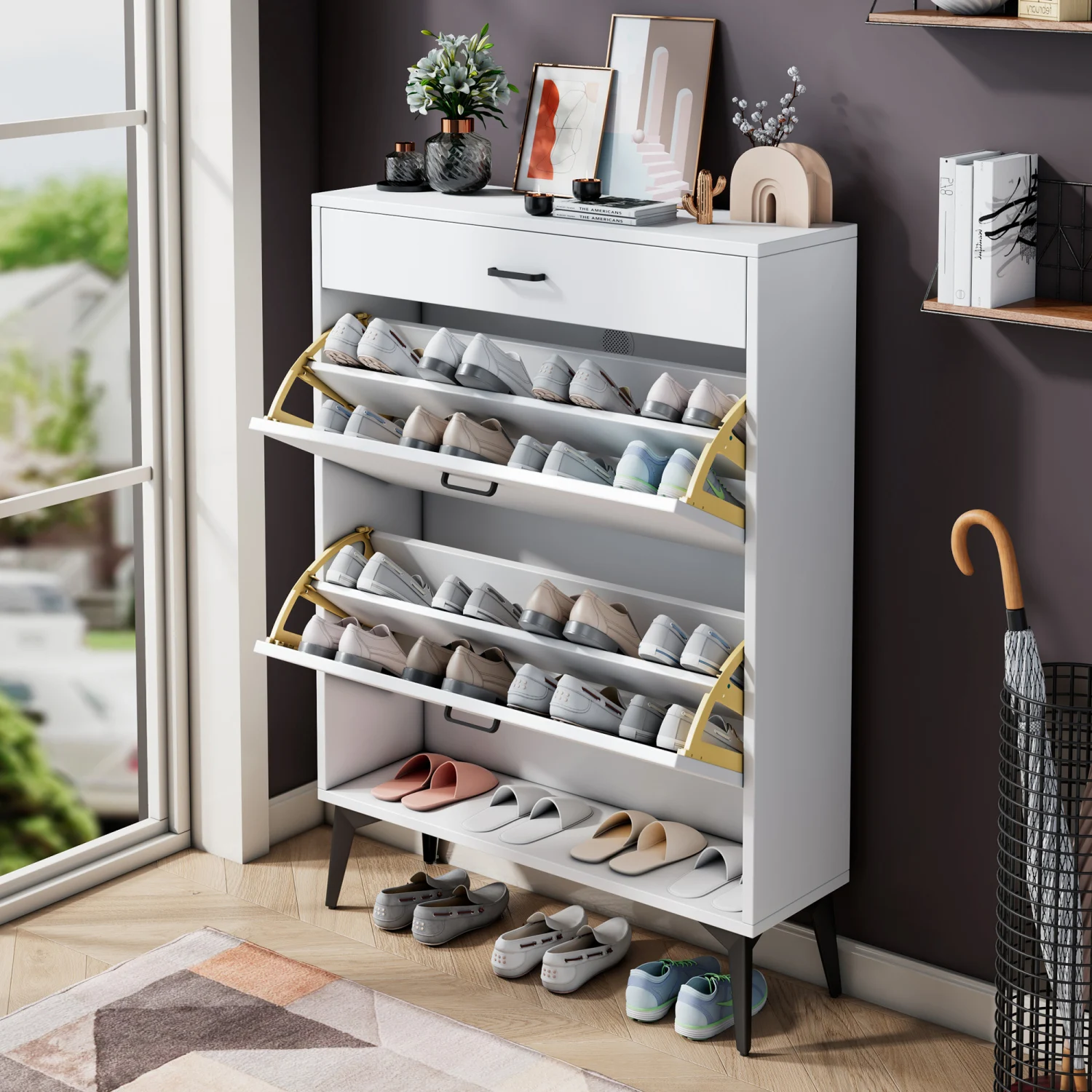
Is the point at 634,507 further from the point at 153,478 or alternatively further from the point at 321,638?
the point at 153,478

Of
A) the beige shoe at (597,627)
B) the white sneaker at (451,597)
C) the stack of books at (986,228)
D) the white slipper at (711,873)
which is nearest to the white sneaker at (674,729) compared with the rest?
the beige shoe at (597,627)

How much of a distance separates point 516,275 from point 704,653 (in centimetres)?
70

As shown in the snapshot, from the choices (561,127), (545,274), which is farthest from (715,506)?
(561,127)

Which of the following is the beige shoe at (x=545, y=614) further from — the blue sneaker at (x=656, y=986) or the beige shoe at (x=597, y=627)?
the blue sneaker at (x=656, y=986)

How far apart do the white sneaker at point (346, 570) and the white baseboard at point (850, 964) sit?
73 centimetres

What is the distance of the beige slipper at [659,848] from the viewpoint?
2.76 metres

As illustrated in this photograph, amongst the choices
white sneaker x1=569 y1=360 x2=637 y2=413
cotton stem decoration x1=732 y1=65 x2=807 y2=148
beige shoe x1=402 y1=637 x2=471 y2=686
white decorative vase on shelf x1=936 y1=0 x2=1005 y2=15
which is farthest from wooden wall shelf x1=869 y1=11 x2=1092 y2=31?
beige shoe x1=402 y1=637 x2=471 y2=686

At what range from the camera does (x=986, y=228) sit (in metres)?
2.26

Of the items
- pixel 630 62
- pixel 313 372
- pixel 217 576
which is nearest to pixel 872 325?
pixel 630 62

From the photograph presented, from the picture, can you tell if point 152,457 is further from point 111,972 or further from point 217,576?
point 111,972

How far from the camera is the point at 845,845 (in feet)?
9.03

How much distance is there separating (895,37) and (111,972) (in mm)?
2144

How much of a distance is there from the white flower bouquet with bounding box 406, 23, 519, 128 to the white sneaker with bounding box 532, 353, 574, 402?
0.52 metres

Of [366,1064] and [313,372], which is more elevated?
[313,372]
